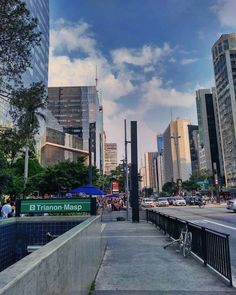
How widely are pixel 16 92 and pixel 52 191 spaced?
97.9 feet

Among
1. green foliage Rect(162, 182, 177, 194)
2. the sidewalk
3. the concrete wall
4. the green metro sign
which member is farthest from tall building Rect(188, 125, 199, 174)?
the concrete wall

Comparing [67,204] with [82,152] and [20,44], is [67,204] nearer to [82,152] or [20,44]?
[20,44]

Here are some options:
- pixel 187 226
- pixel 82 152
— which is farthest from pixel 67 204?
pixel 82 152

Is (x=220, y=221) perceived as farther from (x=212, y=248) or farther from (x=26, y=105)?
(x=26, y=105)

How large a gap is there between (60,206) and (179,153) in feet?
546

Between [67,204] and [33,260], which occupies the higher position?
[67,204]

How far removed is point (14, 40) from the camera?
10.8m

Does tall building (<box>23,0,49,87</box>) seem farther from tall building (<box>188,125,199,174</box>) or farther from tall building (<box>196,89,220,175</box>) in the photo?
tall building (<box>188,125,199,174</box>)

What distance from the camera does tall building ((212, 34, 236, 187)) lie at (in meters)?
119

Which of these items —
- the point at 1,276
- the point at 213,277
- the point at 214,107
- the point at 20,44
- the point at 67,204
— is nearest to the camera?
the point at 1,276

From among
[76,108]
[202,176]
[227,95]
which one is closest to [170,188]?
[202,176]

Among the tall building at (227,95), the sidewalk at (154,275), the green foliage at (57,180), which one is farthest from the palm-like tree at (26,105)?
the tall building at (227,95)

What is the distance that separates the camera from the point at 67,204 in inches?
340

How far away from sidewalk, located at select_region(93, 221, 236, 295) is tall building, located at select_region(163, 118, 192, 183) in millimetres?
155487
